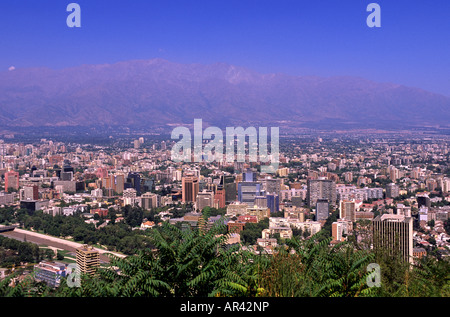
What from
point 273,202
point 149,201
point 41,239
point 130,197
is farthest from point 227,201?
point 41,239

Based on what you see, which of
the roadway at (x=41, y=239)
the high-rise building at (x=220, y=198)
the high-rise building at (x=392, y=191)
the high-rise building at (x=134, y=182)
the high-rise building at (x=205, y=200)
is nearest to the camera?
the roadway at (x=41, y=239)

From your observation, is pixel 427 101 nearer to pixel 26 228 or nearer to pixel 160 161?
pixel 160 161

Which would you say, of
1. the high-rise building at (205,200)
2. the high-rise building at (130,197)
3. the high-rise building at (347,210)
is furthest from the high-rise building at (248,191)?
the high-rise building at (130,197)

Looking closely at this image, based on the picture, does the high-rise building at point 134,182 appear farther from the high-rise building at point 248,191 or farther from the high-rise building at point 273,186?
the high-rise building at point 273,186

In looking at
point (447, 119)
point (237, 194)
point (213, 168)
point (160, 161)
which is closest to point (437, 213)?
point (237, 194)

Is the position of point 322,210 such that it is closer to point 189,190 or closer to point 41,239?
point 189,190
